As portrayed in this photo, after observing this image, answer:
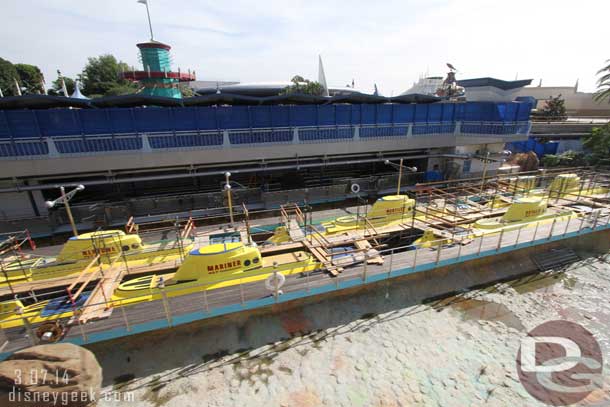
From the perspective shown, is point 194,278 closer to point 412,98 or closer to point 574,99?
point 412,98

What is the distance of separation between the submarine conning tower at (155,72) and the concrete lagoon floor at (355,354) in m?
56.0

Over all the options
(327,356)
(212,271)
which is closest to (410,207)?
(327,356)

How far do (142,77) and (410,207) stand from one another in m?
58.4

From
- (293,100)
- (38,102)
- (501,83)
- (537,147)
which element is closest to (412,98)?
(293,100)

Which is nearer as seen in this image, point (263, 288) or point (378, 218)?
point (263, 288)

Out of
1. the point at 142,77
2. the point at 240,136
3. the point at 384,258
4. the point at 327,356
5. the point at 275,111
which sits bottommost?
the point at 327,356

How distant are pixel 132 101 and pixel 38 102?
547 cm

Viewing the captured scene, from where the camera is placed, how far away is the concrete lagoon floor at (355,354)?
838cm

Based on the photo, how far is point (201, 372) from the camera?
9.03 meters

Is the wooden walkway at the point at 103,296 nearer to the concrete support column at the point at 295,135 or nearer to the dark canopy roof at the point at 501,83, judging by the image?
the concrete support column at the point at 295,135

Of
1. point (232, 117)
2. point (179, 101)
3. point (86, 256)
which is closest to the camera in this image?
point (86, 256)

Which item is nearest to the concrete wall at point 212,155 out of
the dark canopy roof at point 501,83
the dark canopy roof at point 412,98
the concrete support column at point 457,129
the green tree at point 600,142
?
the concrete support column at point 457,129

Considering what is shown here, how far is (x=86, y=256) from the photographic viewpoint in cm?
1279

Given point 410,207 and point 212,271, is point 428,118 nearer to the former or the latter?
point 410,207
